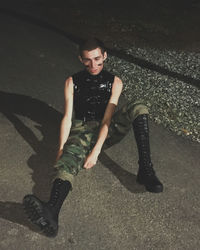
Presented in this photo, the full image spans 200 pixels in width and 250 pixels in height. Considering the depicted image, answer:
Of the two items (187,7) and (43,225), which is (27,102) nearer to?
(43,225)

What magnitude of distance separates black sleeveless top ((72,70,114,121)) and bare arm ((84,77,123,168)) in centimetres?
9

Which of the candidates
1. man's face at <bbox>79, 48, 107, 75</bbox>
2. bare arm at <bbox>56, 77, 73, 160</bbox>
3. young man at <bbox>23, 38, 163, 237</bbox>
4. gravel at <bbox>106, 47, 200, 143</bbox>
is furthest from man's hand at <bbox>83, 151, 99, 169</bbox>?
gravel at <bbox>106, 47, 200, 143</bbox>

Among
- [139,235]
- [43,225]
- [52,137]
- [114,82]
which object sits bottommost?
[52,137]

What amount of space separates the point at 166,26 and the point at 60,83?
6194 mm

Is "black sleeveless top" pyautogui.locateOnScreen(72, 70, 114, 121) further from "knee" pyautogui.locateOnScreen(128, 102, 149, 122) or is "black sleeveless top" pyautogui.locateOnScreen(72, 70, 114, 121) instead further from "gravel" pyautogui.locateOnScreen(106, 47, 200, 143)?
"gravel" pyautogui.locateOnScreen(106, 47, 200, 143)

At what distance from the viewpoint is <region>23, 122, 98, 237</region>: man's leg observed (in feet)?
Result: 9.95

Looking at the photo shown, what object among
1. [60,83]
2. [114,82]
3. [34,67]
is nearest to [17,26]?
[34,67]

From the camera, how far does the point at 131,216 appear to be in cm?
375

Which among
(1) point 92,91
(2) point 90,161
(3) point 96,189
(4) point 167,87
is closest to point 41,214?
(2) point 90,161

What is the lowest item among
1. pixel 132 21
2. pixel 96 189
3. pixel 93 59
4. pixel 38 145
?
pixel 132 21

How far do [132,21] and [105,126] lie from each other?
354 inches

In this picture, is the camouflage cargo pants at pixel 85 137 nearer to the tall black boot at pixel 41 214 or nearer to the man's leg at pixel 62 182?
the man's leg at pixel 62 182

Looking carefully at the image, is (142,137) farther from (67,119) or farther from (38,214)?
(38,214)

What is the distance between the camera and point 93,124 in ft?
13.8
